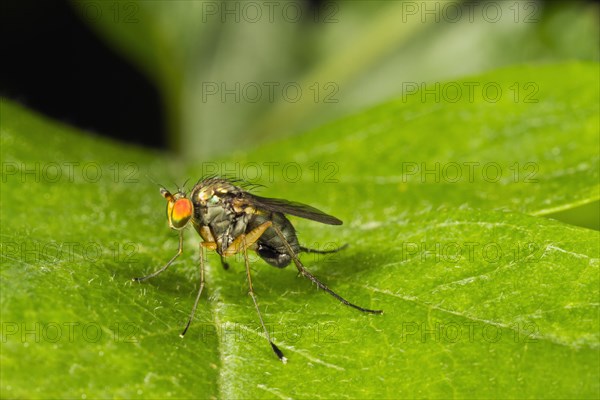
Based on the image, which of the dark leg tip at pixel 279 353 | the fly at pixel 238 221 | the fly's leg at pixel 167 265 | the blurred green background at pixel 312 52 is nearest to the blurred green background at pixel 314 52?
the blurred green background at pixel 312 52

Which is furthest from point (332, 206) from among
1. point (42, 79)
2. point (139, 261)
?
point (42, 79)

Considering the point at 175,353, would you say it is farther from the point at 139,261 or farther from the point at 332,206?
the point at 332,206

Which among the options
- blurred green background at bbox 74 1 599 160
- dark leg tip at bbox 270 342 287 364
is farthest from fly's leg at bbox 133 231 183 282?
blurred green background at bbox 74 1 599 160

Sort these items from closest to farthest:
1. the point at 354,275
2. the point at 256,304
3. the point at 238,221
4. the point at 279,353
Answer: the point at 279,353
the point at 256,304
the point at 354,275
the point at 238,221

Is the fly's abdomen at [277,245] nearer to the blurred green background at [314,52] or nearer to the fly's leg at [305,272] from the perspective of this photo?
the fly's leg at [305,272]

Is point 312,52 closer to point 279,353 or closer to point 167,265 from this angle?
point 167,265

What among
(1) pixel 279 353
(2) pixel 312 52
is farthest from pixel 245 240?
(2) pixel 312 52
